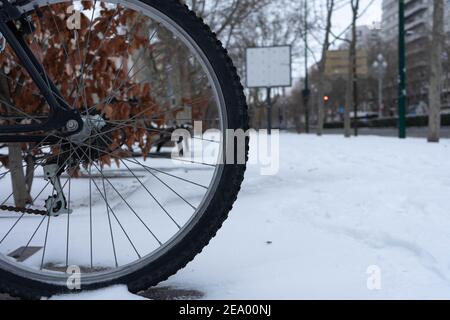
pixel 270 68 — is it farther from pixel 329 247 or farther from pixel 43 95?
pixel 43 95

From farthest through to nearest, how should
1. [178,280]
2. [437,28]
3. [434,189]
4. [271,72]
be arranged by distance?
1. [271,72]
2. [437,28]
3. [434,189]
4. [178,280]

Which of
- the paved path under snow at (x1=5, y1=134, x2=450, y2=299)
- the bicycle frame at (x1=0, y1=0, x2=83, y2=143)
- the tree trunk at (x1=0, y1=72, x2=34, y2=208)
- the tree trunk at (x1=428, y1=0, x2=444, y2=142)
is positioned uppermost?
the tree trunk at (x1=428, y1=0, x2=444, y2=142)

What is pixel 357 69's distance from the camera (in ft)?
74.5

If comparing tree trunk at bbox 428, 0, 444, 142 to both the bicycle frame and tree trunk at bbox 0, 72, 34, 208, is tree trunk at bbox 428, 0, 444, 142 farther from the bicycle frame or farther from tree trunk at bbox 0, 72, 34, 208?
the bicycle frame

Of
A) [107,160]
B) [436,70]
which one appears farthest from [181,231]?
[436,70]

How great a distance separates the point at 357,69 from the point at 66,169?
2281 centimetres

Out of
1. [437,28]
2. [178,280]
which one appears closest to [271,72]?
[437,28]

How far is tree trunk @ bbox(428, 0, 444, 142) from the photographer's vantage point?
460 inches

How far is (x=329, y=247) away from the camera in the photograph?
7.31 ft

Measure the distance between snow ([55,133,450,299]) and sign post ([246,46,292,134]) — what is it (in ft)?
35.4

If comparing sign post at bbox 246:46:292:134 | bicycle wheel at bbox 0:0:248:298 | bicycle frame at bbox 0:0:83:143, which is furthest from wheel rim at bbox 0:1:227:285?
sign post at bbox 246:46:292:134

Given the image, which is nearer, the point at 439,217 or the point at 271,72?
the point at 439,217
